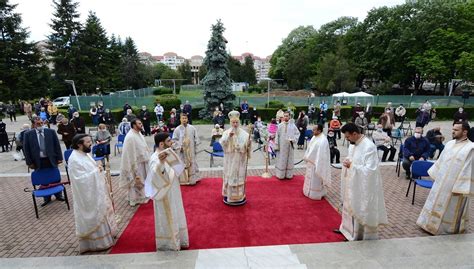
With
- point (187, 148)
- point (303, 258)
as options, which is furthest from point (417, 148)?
point (187, 148)

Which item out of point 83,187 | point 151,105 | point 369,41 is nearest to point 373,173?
point 83,187

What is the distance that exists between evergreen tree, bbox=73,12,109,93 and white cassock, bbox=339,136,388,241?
38872 mm

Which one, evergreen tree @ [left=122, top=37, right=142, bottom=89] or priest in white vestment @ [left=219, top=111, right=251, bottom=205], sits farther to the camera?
evergreen tree @ [left=122, top=37, right=142, bottom=89]

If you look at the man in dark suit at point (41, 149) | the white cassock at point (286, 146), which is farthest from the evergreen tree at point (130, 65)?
the white cassock at point (286, 146)

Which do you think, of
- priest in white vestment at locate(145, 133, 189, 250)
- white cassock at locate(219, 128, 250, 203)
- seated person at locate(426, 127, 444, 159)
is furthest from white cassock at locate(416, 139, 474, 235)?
seated person at locate(426, 127, 444, 159)

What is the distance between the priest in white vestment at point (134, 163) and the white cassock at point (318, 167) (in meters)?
4.26

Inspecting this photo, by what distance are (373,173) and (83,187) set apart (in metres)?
5.05

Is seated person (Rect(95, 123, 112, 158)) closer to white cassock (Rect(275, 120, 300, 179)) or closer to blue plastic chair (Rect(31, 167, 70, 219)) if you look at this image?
blue plastic chair (Rect(31, 167, 70, 219))

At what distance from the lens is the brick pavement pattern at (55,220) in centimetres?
551

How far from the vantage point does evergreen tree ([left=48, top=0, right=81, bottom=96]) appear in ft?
120

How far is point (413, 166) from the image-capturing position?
7449 mm

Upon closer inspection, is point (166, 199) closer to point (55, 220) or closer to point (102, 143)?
point (55, 220)

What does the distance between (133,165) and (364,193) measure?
5292 mm

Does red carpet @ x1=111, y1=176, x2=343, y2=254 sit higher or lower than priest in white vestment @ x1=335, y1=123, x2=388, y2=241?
lower
